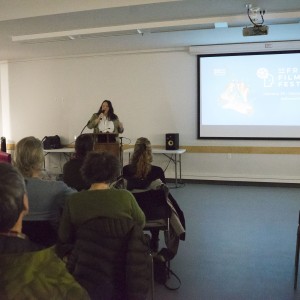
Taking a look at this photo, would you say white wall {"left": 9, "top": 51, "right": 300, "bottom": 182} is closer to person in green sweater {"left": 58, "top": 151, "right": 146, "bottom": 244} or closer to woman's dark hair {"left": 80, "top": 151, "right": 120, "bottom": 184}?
woman's dark hair {"left": 80, "top": 151, "right": 120, "bottom": 184}

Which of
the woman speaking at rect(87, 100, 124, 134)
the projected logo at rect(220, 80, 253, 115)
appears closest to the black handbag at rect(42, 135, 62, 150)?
the woman speaking at rect(87, 100, 124, 134)

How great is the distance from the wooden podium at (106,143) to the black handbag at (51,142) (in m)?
2.14

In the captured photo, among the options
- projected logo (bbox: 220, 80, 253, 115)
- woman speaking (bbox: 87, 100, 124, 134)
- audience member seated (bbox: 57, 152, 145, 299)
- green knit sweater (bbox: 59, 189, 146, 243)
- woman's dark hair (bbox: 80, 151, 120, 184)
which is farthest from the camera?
projected logo (bbox: 220, 80, 253, 115)

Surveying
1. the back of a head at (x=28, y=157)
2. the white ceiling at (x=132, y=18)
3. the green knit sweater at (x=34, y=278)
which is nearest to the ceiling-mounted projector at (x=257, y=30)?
the white ceiling at (x=132, y=18)

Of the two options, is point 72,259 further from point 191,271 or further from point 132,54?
point 132,54

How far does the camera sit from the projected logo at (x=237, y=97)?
655cm

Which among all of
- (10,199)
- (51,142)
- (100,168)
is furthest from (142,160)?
(51,142)

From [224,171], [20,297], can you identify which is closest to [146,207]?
[20,297]

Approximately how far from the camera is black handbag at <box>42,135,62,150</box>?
7336 millimetres

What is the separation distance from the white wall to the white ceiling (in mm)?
1100

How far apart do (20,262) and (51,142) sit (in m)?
6.67

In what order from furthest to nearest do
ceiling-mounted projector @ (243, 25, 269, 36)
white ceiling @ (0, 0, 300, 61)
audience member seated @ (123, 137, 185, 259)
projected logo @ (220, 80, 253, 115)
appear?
projected logo @ (220, 80, 253, 115), ceiling-mounted projector @ (243, 25, 269, 36), white ceiling @ (0, 0, 300, 61), audience member seated @ (123, 137, 185, 259)

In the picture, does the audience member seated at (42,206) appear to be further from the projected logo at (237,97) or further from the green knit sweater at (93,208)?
the projected logo at (237,97)

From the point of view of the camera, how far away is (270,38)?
19.6 ft
